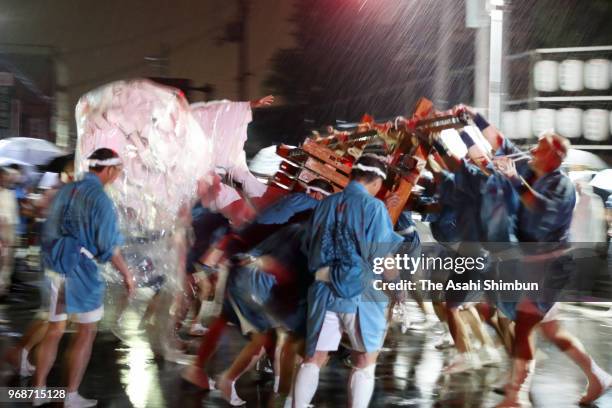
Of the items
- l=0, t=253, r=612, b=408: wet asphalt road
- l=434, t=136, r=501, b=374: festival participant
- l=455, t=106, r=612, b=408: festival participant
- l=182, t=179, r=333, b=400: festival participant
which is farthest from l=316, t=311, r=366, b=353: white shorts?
l=434, t=136, r=501, b=374: festival participant

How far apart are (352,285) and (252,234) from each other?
144 centimetres

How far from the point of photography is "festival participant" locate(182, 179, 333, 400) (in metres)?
5.45

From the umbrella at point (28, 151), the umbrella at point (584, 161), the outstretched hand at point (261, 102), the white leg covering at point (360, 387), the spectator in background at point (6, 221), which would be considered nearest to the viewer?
the white leg covering at point (360, 387)

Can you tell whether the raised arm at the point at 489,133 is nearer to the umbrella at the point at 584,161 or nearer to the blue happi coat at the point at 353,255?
the blue happi coat at the point at 353,255

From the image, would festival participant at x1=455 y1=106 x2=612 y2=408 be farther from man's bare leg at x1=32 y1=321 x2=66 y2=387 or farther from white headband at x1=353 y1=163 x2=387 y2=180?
man's bare leg at x1=32 y1=321 x2=66 y2=387

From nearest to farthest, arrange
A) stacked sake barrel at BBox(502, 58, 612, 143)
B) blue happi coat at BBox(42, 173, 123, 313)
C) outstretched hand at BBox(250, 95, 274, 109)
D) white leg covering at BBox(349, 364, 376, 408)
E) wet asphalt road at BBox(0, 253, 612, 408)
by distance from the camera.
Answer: white leg covering at BBox(349, 364, 376, 408) → blue happi coat at BBox(42, 173, 123, 313) → wet asphalt road at BBox(0, 253, 612, 408) → outstretched hand at BBox(250, 95, 274, 109) → stacked sake barrel at BBox(502, 58, 612, 143)

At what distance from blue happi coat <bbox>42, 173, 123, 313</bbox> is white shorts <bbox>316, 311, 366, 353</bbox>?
1581 mm

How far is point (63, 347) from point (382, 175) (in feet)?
13.8

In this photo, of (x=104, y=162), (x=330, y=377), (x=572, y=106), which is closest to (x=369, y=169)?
(x=104, y=162)

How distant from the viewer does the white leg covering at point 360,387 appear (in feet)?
14.5

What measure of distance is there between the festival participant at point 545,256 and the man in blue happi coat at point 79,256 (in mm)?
2829

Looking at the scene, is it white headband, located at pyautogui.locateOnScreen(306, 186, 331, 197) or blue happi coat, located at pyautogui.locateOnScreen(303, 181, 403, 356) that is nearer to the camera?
blue happi coat, located at pyautogui.locateOnScreen(303, 181, 403, 356)

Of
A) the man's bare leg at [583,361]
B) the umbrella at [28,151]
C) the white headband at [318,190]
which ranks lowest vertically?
the man's bare leg at [583,361]

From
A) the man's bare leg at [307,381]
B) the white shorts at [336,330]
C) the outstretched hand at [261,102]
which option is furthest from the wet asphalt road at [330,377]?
the outstretched hand at [261,102]
